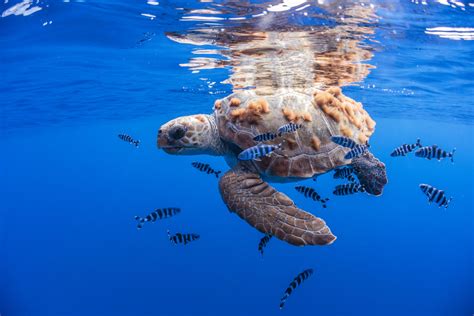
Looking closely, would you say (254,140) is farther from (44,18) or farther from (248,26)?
(44,18)

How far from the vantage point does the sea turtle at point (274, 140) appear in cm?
458

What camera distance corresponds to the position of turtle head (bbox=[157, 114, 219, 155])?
511cm

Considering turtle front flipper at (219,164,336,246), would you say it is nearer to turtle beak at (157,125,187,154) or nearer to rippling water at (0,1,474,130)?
turtle beak at (157,125,187,154)

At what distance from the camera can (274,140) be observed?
4992 mm

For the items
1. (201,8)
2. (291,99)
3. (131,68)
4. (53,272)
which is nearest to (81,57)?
(131,68)

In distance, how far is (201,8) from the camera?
21.2 feet

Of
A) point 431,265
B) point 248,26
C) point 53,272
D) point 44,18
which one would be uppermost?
point 44,18

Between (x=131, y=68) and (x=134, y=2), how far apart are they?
21.7ft

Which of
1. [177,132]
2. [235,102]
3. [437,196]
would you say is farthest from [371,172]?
[177,132]

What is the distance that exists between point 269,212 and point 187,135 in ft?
6.78

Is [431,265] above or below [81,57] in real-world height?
below

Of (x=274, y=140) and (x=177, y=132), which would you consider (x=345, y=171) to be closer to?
(x=274, y=140)

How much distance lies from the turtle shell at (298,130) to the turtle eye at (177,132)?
0.69 metres

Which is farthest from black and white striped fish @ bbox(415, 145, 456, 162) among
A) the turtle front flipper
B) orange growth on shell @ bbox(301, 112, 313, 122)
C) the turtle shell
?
the turtle front flipper
